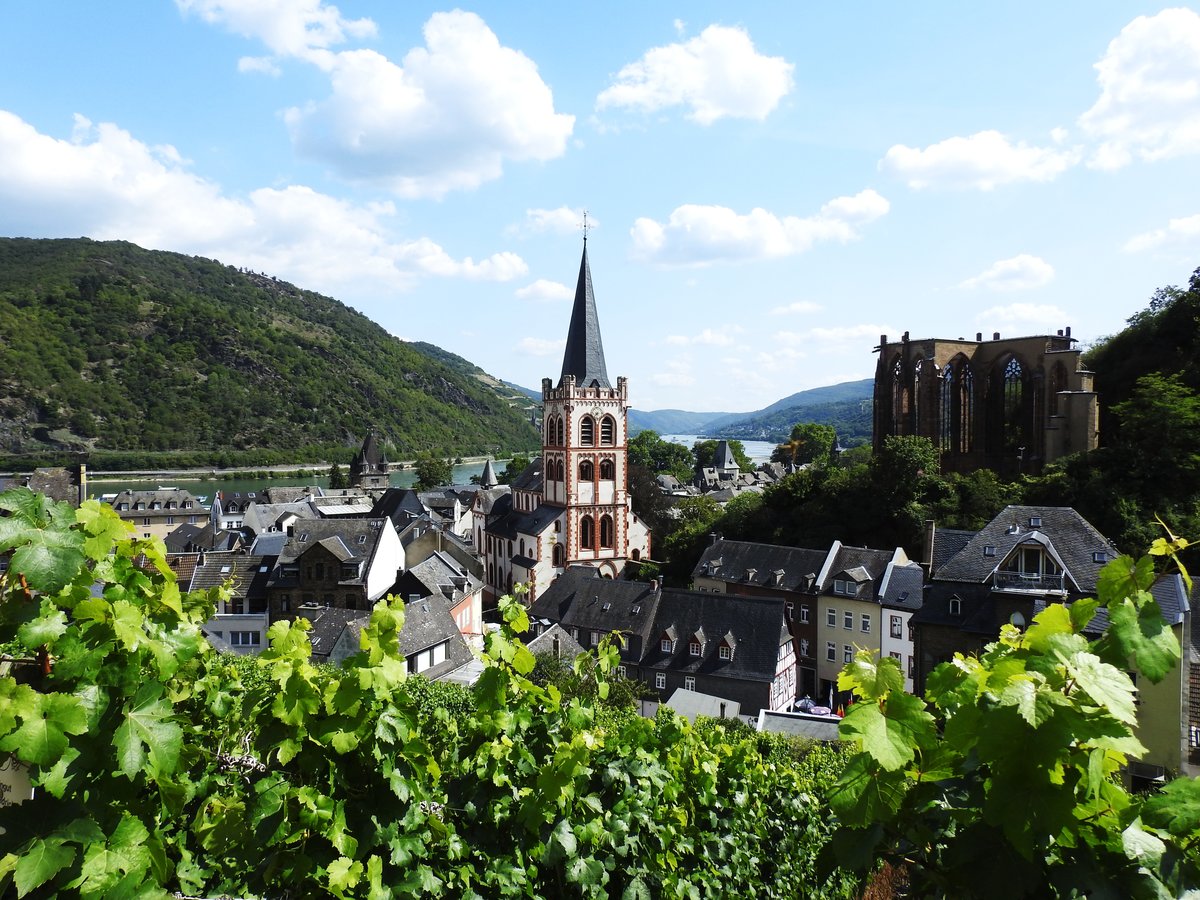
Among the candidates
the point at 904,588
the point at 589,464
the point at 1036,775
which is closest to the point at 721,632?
the point at 904,588

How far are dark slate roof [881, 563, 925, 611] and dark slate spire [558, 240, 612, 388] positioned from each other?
23.4 meters

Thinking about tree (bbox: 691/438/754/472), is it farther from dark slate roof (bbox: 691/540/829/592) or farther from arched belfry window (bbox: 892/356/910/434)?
dark slate roof (bbox: 691/540/829/592)

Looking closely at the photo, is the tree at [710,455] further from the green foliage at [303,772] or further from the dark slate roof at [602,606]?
the green foliage at [303,772]

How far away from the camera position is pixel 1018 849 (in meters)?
2.29

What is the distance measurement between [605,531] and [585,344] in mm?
12506

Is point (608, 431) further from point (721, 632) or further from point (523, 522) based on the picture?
point (721, 632)

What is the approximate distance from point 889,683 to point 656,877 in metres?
3.68

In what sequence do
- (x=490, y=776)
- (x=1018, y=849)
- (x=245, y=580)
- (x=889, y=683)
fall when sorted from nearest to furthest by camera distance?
(x=1018, y=849)
(x=889, y=683)
(x=490, y=776)
(x=245, y=580)

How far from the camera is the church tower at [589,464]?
4812 centimetres

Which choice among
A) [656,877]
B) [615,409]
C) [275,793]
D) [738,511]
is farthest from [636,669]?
[275,793]

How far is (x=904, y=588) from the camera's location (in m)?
32.2

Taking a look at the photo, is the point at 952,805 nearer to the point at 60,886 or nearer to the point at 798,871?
the point at 60,886

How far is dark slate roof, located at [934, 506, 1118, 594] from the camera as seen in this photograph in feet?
77.3

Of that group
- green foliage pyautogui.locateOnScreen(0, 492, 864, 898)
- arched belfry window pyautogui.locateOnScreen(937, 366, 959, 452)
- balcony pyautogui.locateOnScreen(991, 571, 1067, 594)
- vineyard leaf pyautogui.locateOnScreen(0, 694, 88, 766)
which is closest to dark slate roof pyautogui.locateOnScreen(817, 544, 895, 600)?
balcony pyautogui.locateOnScreen(991, 571, 1067, 594)
